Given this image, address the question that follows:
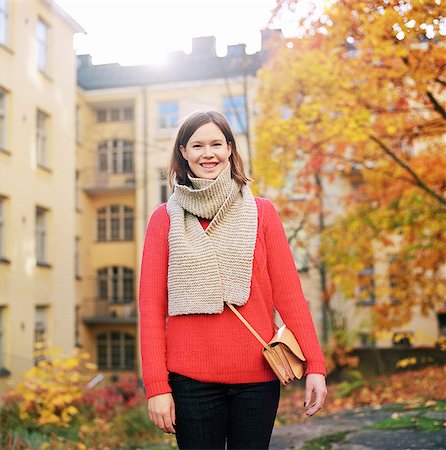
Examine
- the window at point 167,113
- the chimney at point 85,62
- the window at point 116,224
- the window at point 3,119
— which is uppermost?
the chimney at point 85,62

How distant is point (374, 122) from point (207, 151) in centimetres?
948

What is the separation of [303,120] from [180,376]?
343 inches

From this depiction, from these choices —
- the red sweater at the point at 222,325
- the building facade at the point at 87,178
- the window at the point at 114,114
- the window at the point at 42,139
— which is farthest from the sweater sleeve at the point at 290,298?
the window at the point at 114,114

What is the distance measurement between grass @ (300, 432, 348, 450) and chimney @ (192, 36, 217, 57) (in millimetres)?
27385

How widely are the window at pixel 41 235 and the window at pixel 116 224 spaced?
1159cm

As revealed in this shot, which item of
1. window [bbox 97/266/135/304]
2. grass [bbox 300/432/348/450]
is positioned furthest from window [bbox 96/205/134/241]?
grass [bbox 300/432/348/450]

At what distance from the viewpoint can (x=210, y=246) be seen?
2.75 m

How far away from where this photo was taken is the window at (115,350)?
31.2 metres

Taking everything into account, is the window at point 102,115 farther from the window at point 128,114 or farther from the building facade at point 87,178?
the window at point 128,114

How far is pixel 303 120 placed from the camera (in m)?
10.9

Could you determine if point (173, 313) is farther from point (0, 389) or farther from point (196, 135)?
point (0, 389)

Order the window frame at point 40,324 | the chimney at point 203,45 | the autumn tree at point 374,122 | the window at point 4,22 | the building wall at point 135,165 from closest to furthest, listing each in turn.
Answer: the autumn tree at point 374,122
the window at point 4,22
the window frame at point 40,324
the building wall at point 135,165
the chimney at point 203,45

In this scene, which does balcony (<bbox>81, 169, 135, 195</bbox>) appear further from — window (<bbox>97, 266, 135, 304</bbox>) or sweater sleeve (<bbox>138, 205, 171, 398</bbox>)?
sweater sleeve (<bbox>138, 205, 171, 398</bbox>)

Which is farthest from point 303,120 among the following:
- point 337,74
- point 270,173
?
point 270,173
